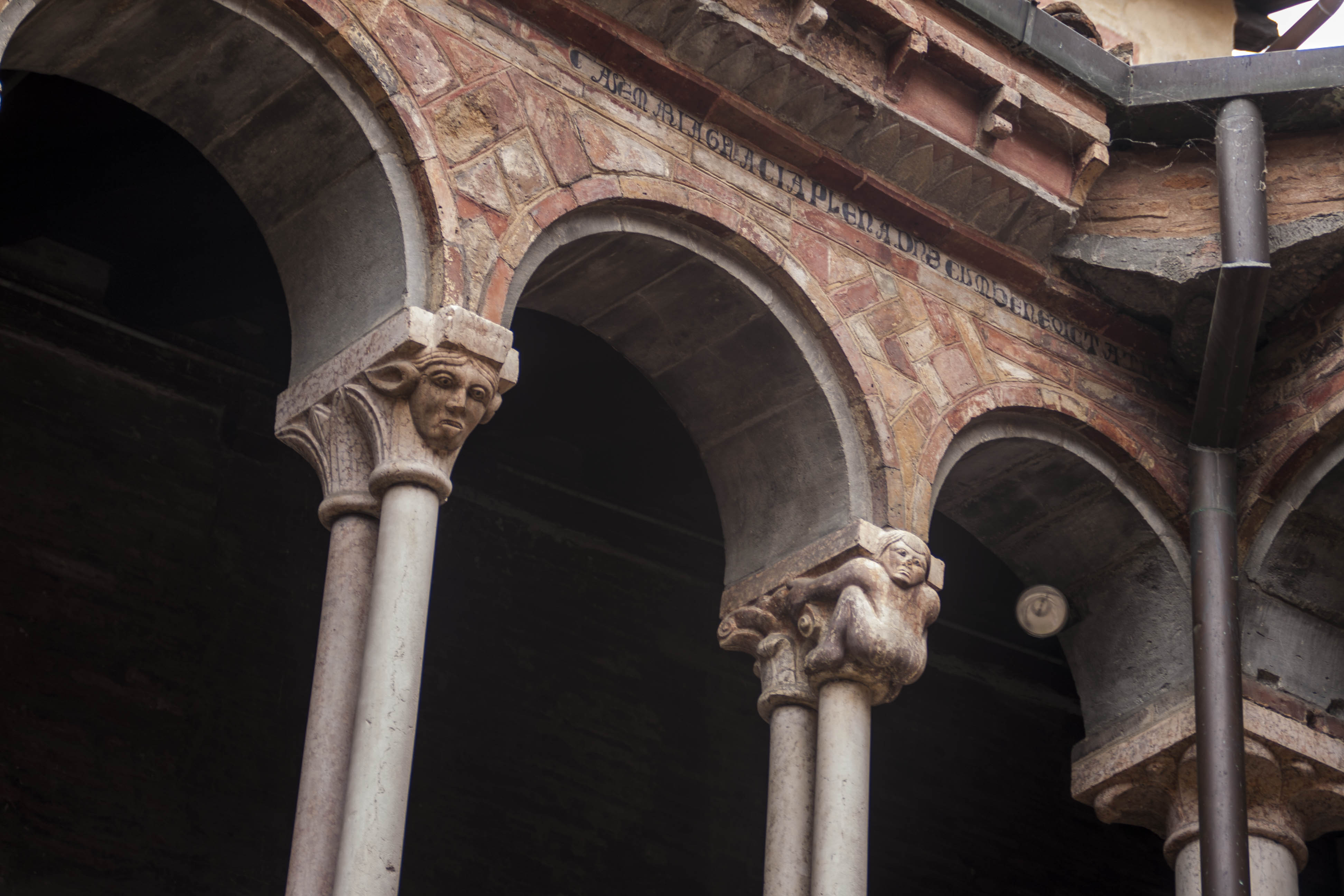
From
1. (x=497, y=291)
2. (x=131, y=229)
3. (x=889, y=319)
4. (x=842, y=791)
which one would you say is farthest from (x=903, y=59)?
(x=131, y=229)

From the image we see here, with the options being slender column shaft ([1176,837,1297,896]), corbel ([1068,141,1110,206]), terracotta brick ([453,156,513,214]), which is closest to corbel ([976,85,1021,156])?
corbel ([1068,141,1110,206])

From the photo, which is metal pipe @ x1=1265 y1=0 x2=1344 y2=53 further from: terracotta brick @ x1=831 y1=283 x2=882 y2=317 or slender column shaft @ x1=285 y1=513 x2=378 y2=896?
slender column shaft @ x1=285 y1=513 x2=378 y2=896

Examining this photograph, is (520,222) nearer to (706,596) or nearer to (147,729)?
(147,729)

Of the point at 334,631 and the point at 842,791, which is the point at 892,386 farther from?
the point at 334,631

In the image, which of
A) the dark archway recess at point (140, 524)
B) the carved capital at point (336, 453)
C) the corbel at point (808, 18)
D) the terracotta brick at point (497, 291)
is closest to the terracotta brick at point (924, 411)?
the corbel at point (808, 18)

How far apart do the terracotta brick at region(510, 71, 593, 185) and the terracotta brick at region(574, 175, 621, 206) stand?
23 mm

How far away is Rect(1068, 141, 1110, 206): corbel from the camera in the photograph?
272 inches

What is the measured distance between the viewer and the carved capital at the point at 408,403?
5.26 metres

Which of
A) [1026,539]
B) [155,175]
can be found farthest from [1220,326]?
[155,175]

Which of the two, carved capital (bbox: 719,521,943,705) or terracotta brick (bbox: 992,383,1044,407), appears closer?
carved capital (bbox: 719,521,943,705)

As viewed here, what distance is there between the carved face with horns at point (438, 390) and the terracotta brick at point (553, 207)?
1.93 ft

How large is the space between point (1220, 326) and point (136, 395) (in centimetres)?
442

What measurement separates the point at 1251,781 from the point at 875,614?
1650 mm

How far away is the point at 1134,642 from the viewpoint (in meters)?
7.04
